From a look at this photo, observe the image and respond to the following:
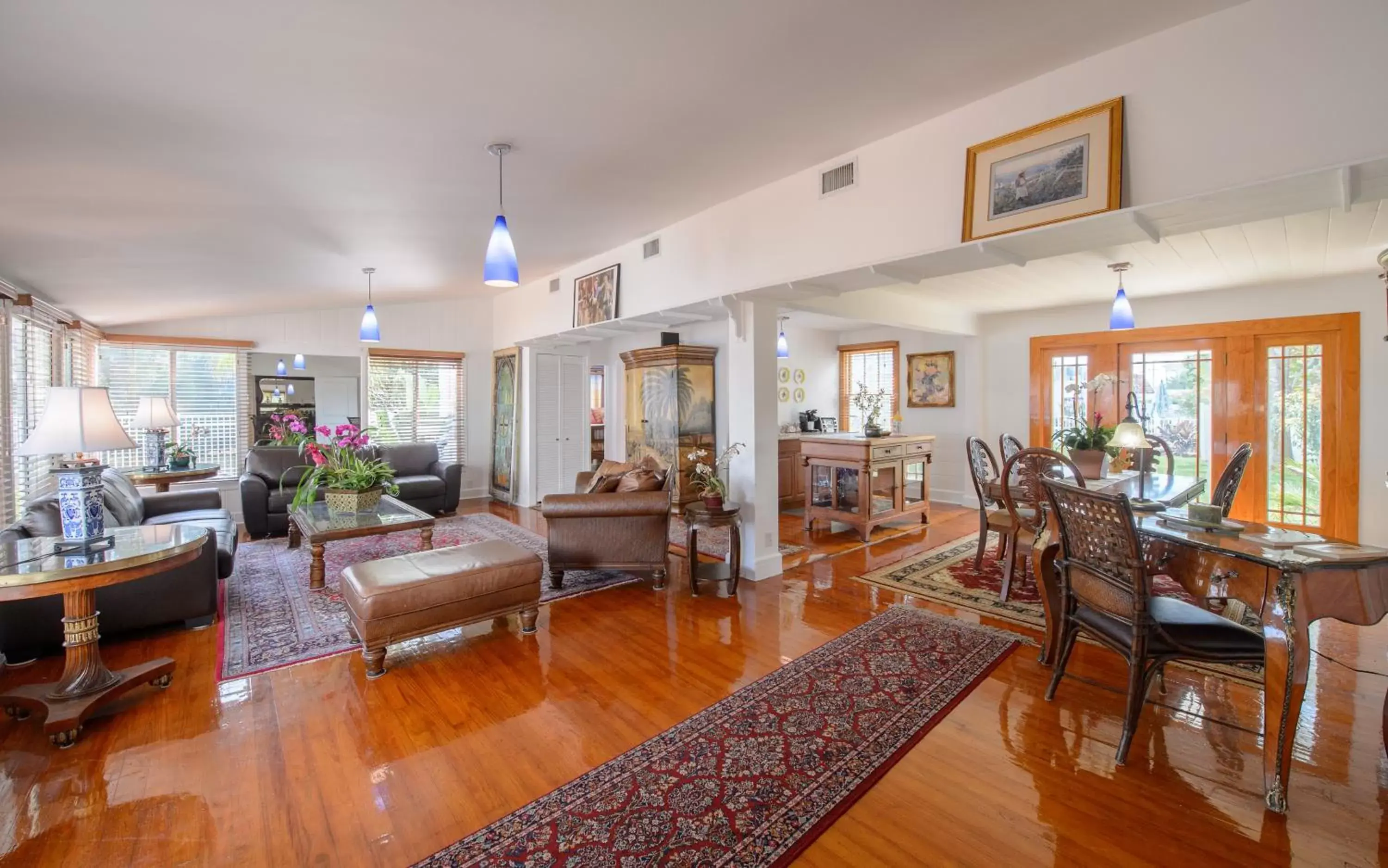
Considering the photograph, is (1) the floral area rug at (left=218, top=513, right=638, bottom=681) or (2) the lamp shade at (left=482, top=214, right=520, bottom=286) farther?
(1) the floral area rug at (left=218, top=513, right=638, bottom=681)

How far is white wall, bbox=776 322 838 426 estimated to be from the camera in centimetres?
785

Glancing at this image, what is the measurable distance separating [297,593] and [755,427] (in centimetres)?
347

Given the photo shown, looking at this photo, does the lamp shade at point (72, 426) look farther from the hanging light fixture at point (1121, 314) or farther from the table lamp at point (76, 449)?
the hanging light fixture at point (1121, 314)

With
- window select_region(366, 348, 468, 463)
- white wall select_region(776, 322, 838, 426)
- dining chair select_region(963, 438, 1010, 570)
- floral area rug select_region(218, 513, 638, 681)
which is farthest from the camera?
white wall select_region(776, 322, 838, 426)

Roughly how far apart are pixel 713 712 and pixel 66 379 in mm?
6209

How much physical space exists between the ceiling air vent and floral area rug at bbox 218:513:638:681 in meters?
2.85

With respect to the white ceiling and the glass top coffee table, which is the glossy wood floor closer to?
the glass top coffee table

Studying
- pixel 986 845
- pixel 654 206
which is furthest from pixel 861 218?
pixel 986 845

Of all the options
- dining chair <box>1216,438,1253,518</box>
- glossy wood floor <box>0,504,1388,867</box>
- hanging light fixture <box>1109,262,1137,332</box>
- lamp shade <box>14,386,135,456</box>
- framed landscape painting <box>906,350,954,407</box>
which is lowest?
glossy wood floor <box>0,504,1388,867</box>

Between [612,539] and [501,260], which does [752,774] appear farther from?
[501,260]

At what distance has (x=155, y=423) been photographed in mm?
5203

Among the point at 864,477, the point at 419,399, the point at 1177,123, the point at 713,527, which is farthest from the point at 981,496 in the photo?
the point at 419,399

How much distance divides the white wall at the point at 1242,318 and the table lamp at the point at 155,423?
8.72 metres

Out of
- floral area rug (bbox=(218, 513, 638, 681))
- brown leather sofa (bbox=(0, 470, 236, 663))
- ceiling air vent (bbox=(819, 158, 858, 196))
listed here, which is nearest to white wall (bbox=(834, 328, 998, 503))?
ceiling air vent (bbox=(819, 158, 858, 196))
